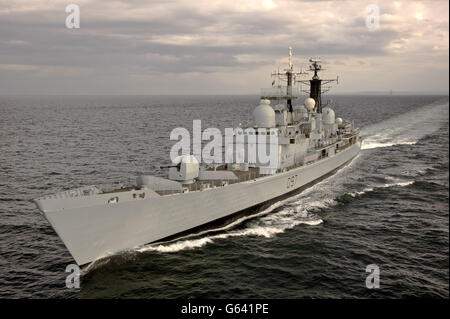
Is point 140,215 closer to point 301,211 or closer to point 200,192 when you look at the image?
point 200,192

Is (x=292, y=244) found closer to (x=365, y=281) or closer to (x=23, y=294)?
(x=365, y=281)

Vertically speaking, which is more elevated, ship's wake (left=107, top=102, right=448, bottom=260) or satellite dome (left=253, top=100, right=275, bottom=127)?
satellite dome (left=253, top=100, right=275, bottom=127)

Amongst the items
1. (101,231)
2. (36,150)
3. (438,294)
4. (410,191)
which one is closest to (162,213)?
(101,231)

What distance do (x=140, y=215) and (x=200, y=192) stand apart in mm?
3377

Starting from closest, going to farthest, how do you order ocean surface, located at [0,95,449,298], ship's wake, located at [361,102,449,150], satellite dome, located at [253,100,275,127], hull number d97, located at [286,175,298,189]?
ocean surface, located at [0,95,449,298] → hull number d97, located at [286,175,298,189] → satellite dome, located at [253,100,275,127] → ship's wake, located at [361,102,449,150]

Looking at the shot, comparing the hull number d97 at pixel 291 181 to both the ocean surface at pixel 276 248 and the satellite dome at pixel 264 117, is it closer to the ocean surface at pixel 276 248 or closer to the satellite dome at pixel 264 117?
the ocean surface at pixel 276 248

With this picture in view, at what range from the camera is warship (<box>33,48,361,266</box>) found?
14078 mm

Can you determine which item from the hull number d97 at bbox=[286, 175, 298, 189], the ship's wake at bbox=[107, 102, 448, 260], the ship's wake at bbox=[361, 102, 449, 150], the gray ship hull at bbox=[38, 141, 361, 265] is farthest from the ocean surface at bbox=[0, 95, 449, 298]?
the ship's wake at bbox=[361, 102, 449, 150]

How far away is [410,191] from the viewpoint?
26234mm

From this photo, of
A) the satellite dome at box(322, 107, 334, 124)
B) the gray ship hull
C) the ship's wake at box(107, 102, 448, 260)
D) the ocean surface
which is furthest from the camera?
the satellite dome at box(322, 107, 334, 124)

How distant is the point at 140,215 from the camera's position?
51.1 ft

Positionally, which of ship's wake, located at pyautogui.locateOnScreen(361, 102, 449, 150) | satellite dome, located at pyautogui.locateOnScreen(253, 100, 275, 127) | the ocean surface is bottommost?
the ocean surface

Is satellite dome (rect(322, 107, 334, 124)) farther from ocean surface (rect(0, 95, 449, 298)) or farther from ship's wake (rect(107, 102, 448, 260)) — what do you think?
ocean surface (rect(0, 95, 449, 298))
